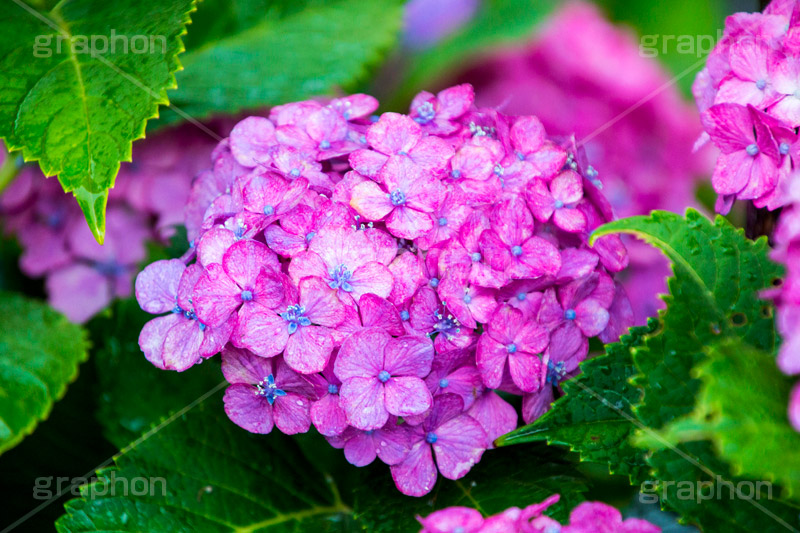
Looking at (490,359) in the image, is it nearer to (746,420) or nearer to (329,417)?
(329,417)

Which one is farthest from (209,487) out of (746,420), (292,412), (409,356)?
(746,420)

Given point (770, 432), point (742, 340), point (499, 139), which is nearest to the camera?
point (770, 432)

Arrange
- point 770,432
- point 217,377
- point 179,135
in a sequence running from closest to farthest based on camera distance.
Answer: point 770,432 → point 217,377 → point 179,135

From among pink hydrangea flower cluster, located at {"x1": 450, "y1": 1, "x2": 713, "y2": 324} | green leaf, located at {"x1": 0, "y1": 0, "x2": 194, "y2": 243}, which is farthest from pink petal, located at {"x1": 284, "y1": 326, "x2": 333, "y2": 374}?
pink hydrangea flower cluster, located at {"x1": 450, "y1": 1, "x2": 713, "y2": 324}

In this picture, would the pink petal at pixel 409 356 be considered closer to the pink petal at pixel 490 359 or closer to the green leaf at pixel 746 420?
the pink petal at pixel 490 359

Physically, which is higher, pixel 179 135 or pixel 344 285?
pixel 344 285

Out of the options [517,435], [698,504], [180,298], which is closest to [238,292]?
[180,298]

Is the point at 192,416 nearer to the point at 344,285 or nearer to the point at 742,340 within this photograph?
the point at 344,285
